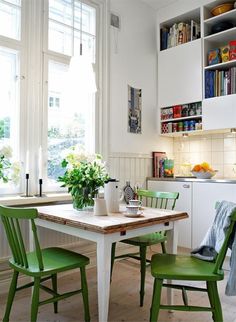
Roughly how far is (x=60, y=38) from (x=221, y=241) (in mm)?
2423

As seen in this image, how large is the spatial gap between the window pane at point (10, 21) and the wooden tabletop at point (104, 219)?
5.28 ft

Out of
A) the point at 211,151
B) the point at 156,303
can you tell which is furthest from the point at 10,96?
the point at 211,151

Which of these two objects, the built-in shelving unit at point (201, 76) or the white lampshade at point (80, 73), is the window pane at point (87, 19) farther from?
the white lampshade at point (80, 73)

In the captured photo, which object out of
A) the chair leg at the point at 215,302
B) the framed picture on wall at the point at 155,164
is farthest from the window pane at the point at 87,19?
the chair leg at the point at 215,302

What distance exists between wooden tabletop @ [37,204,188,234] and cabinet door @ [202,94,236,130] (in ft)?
5.32

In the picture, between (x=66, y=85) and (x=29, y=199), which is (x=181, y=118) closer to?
(x=66, y=85)

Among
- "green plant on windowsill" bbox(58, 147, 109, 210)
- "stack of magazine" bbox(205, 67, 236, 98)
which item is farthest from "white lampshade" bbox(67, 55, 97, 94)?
"stack of magazine" bbox(205, 67, 236, 98)

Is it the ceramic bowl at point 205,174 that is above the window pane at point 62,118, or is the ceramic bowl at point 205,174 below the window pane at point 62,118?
below

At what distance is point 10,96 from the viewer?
106 inches

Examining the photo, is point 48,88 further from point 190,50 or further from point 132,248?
point 132,248

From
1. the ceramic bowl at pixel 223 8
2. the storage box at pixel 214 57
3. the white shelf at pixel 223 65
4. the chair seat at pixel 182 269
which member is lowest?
the chair seat at pixel 182 269

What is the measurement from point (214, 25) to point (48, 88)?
80.2 inches

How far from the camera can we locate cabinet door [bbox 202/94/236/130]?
10.5ft

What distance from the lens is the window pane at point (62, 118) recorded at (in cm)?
295
